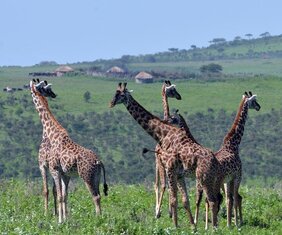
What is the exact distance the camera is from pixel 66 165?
19.1 m

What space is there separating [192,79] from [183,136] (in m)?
105

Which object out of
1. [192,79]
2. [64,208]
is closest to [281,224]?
[64,208]

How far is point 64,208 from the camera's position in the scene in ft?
62.6

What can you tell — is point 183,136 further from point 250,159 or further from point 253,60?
point 253,60

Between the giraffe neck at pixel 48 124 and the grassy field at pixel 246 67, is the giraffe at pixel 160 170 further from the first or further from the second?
the grassy field at pixel 246 67

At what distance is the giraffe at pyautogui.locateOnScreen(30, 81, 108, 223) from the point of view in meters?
18.8

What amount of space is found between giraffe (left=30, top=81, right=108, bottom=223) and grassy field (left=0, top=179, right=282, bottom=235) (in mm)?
356

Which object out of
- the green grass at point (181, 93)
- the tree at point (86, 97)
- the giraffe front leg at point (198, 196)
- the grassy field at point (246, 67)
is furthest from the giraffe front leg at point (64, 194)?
the grassy field at point (246, 67)

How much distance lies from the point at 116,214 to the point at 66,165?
121 centimetres

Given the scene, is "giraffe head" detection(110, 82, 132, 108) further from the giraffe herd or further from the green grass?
the green grass

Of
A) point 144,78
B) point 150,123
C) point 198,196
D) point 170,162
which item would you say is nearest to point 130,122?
point 144,78

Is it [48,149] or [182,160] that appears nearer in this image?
[182,160]

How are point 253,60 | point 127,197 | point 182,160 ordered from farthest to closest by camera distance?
1. point 253,60
2. point 127,197
3. point 182,160

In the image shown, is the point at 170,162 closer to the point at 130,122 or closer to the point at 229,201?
the point at 229,201
